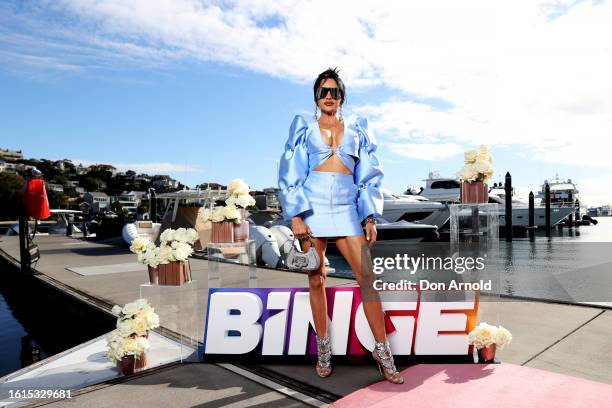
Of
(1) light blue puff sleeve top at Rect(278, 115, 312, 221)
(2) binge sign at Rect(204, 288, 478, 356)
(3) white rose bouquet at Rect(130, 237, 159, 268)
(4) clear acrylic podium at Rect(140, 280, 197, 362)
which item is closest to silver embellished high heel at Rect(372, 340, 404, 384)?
(2) binge sign at Rect(204, 288, 478, 356)

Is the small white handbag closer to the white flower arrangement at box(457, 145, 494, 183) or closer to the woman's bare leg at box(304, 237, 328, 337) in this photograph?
the woman's bare leg at box(304, 237, 328, 337)

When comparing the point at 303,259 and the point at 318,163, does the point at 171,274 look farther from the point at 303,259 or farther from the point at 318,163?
the point at 318,163

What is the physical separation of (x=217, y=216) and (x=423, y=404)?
2.31m

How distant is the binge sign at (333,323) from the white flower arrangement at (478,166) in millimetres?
1038

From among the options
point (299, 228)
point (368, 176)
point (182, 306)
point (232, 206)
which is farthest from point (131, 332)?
point (368, 176)

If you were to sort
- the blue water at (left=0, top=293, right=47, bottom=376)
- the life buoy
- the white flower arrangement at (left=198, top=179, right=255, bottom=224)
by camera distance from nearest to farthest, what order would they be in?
the white flower arrangement at (left=198, top=179, right=255, bottom=224), the blue water at (left=0, top=293, right=47, bottom=376), the life buoy

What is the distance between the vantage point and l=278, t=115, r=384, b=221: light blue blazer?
10.1ft

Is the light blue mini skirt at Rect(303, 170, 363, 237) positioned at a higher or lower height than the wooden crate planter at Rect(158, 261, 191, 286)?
higher

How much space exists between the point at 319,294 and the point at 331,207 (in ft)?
2.29

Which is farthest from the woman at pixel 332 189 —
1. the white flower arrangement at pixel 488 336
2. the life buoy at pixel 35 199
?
the life buoy at pixel 35 199

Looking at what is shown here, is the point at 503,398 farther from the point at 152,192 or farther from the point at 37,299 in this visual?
the point at 152,192

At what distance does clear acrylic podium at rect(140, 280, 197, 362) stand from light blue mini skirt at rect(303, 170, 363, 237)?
146 centimetres

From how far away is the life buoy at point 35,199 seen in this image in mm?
8219

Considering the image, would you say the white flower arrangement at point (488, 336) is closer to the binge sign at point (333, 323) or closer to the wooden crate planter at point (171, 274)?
the binge sign at point (333, 323)
